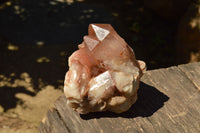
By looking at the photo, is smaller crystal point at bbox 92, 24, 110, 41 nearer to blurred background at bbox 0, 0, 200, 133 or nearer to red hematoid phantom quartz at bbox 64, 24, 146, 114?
red hematoid phantom quartz at bbox 64, 24, 146, 114

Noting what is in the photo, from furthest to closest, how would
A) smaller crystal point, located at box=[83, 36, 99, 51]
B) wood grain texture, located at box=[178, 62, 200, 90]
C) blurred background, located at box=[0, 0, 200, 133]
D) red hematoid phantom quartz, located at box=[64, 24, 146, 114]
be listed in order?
1. blurred background, located at box=[0, 0, 200, 133]
2. wood grain texture, located at box=[178, 62, 200, 90]
3. smaller crystal point, located at box=[83, 36, 99, 51]
4. red hematoid phantom quartz, located at box=[64, 24, 146, 114]

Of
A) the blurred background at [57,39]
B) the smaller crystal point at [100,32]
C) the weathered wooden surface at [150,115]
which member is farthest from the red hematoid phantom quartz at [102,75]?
the blurred background at [57,39]

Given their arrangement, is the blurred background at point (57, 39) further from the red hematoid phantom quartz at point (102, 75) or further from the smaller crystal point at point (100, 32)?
the smaller crystal point at point (100, 32)

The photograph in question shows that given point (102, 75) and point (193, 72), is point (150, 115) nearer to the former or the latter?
point (102, 75)

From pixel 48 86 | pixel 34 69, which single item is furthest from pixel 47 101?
pixel 34 69

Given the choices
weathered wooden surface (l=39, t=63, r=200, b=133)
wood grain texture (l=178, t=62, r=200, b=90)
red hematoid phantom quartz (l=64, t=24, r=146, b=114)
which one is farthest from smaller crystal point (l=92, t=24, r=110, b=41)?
wood grain texture (l=178, t=62, r=200, b=90)

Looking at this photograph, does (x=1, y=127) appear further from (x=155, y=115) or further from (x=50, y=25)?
(x=50, y=25)

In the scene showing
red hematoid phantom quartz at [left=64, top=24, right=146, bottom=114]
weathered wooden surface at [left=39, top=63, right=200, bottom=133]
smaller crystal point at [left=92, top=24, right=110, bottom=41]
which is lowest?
weathered wooden surface at [left=39, top=63, right=200, bottom=133]
